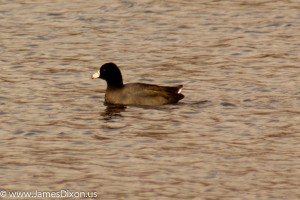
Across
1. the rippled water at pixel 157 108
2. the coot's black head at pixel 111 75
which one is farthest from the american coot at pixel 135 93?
the rippled water at pixel 157 108

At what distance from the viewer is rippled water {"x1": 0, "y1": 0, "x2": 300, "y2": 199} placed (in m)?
19.6

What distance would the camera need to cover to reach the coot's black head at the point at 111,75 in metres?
27.0

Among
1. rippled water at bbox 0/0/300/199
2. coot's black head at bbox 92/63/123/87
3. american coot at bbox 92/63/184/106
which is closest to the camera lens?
rippled water at bbox 0/0/300/199

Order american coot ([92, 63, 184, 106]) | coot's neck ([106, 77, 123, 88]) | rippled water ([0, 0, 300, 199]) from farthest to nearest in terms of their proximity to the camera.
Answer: coot's neck ([106, 77, 123, 88]), american coot ([92, 63, 184, 106]), rippled water ([0, 0, 300, 199])

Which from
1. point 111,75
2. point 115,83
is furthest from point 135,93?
point 111,75

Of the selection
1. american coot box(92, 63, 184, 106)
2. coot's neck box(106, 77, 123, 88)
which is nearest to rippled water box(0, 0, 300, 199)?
american coot box(92, 63, 184, 106)

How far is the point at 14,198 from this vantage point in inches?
723

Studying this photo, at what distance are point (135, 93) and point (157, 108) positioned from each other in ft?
2.13

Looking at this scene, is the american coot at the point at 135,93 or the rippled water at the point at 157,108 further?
the american coot at the point at 135,93

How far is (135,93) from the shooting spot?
87.4ft

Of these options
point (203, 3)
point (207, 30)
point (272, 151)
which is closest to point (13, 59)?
point (207, 30)

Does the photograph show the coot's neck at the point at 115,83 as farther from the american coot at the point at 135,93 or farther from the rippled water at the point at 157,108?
the rippled water at the point at 157,108

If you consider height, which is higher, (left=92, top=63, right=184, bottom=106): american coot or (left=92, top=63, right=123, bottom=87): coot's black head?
(left=92, top=63, right=123, bottom=87): coot's black head

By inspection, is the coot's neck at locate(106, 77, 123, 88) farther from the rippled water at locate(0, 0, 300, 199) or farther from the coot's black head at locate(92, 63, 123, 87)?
the rippled water at locate(0, 0, 300, 199)
